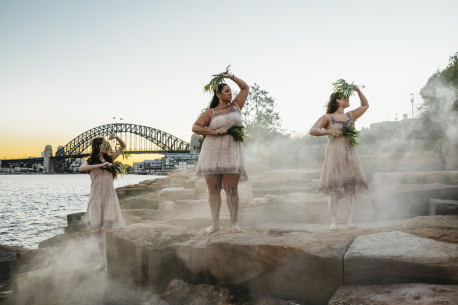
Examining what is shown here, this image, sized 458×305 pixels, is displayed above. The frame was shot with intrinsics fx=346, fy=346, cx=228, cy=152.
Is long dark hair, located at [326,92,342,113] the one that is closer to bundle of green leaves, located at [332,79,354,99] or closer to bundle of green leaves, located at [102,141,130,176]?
bundle of green leaves, located at [332,79,354,99]

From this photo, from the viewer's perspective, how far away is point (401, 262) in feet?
8.93

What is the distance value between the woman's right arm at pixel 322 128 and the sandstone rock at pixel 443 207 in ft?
9.44

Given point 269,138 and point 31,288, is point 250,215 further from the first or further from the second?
point 269,138

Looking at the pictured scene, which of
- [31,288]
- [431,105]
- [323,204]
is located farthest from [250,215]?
[431,105]

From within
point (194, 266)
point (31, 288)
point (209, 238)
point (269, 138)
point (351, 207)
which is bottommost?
point (31, 288)

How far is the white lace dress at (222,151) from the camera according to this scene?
3.97 meters

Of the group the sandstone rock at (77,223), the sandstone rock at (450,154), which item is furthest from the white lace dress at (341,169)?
the sandstone rock at (450,154)

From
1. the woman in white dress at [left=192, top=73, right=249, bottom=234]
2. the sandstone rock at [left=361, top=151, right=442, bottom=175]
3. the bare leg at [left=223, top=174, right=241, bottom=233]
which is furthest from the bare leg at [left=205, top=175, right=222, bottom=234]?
the sandstone rock at [left=361, top=151, right=442, bottom=175]

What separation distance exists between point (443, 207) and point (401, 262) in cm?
373

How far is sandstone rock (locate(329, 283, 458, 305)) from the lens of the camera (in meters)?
2.31

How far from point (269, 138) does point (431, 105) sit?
13.7 metres

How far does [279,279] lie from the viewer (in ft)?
11.1

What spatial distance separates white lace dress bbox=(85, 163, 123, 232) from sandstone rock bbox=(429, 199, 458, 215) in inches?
205

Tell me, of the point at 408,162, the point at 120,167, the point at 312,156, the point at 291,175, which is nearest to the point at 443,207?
the point at 120,167
